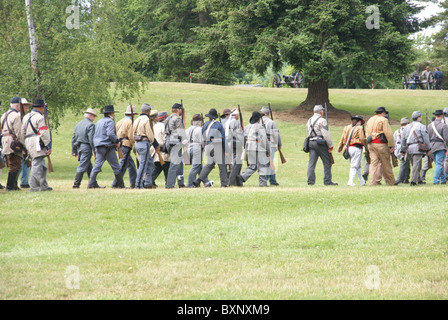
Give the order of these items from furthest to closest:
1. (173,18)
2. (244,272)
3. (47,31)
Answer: (173,18), (47,31), (244,272)

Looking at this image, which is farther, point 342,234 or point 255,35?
point 255,35

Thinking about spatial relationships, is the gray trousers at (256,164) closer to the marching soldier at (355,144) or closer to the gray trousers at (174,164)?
the gray trousers at (174,164)

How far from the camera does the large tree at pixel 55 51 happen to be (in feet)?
68.0

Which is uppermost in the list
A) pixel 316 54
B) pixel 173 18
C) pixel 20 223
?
pixel 173 18

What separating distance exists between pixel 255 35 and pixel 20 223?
22651mm

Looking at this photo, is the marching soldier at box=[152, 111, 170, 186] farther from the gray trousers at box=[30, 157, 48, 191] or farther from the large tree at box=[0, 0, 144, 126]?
the large tree at box=[0, 0, 144, 126]

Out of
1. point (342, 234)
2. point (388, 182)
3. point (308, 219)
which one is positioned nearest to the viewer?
point (342, 234)

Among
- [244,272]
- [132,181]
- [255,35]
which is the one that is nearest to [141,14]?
[255,35]

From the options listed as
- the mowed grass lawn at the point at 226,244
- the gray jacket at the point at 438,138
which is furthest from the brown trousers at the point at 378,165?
the gray jacket at the point at 438,138

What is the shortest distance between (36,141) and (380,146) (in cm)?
813

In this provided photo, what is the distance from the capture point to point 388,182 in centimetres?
1523

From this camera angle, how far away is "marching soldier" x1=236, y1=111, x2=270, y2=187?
1495 cm

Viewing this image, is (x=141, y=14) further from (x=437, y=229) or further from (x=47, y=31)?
(x=437, y=229)

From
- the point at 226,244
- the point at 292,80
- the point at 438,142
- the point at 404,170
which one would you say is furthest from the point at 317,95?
the point at 226,244
